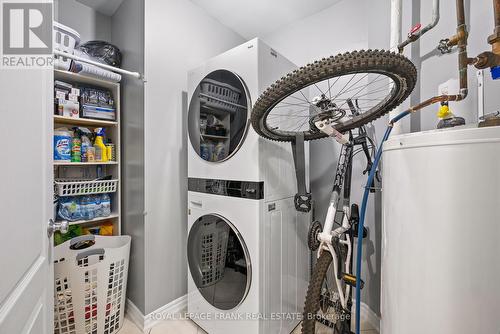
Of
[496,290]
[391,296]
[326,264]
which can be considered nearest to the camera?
[496,290]

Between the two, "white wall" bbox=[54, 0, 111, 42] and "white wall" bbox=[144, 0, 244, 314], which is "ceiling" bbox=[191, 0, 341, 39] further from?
"white wall" bbox=[54, 0, 111, 42]

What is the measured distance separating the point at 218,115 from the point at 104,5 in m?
1.45

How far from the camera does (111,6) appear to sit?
1.77 metres

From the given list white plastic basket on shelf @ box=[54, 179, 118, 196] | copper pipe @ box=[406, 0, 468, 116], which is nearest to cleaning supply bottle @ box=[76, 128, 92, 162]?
white plastic basket on shelf @ box=[54, 179, 118, 196]

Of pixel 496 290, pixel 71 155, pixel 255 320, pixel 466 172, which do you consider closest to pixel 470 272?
pixel 496 290

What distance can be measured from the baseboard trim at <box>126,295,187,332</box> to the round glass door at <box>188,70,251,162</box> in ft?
3.83

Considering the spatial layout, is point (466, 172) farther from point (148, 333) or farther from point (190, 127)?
point (148, 333)

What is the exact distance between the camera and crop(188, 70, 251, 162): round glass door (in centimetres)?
125

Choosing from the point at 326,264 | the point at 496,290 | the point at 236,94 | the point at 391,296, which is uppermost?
the point at 236,94

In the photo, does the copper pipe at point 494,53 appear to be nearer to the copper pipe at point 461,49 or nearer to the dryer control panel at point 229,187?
the copper pipe at point 461,49

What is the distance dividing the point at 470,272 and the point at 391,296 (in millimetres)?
247

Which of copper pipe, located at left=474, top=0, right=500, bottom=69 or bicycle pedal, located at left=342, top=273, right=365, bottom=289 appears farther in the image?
bicycle pedal, located at left=342, top=273, right=365, bottom=289

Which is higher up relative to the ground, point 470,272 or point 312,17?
point 312,17

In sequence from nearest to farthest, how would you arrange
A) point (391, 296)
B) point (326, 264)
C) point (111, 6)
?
point (391, 296)
point (326, 264)
point (111, 6)
